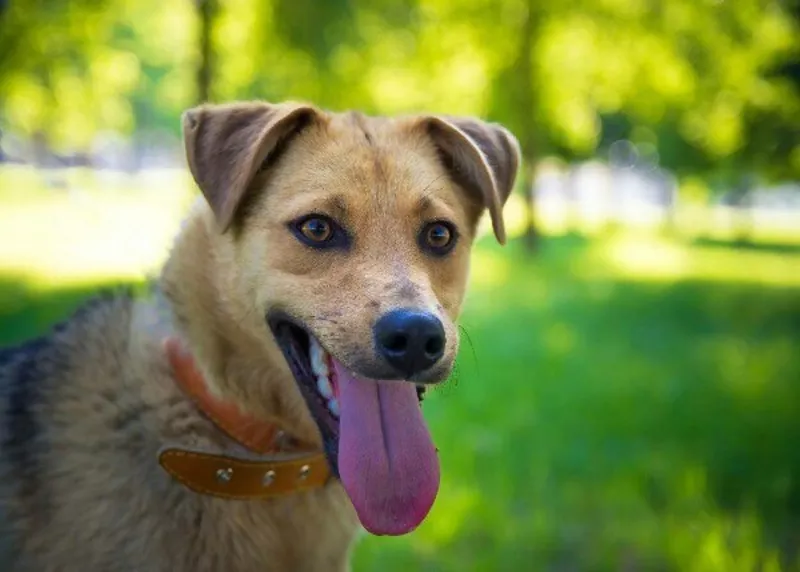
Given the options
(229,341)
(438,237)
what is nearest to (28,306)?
(229,341)

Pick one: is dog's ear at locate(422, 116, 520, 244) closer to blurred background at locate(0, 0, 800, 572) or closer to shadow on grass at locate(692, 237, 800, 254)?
blurred background at locate(0, 0, 800, 572)

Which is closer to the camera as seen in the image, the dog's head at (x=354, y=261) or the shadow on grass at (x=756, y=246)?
the dog's head at (x=354, y=261)

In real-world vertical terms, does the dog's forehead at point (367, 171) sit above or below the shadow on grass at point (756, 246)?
above

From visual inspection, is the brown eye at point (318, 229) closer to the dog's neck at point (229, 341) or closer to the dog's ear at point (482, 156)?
the dog's neck at point (229, 341)

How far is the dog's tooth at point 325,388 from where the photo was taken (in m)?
2.76

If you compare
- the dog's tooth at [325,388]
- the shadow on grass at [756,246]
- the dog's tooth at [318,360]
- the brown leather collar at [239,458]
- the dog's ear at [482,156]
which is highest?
the dog's ear at [482,156]

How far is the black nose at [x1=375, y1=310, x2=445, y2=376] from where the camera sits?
97.6 inches

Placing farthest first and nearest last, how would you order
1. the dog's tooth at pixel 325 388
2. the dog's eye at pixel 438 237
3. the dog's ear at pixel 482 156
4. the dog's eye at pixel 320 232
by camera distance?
the dog's ear at pixel 482 156, the dog's eye at pixel 438 237, the dog's eye at pixel 320 232, the dog's tooth at pixel 325 388

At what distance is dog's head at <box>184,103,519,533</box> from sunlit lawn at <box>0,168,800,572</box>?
23.0 inches

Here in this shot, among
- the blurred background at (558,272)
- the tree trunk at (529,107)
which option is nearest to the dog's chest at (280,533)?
the blurred background at (558,272)

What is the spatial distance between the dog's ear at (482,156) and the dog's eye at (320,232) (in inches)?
28.3

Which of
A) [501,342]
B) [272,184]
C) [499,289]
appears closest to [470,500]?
[272,184]

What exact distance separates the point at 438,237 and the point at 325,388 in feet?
2.49

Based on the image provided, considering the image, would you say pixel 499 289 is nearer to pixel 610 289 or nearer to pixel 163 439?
pixel 610 289
